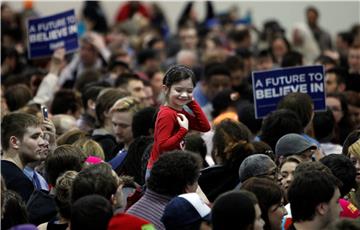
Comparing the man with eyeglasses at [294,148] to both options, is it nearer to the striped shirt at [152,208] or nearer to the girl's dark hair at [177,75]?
the girl's dark hair at [177,75]

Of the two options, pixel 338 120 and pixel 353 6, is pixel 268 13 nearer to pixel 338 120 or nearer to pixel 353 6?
pixel 353 6

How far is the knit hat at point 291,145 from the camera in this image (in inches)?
428

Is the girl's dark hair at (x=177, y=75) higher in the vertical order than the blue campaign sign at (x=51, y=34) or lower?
higher

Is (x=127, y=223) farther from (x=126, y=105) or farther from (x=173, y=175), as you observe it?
(x=126, y=105)

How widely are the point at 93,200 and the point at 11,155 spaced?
→ 8.82ft

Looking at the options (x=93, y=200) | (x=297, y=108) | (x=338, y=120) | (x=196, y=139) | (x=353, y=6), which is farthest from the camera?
(x=353, y=6)

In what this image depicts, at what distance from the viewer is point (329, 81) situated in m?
16.7

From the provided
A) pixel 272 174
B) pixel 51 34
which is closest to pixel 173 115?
pixel 272 174

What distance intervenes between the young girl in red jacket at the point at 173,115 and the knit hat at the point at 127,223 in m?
1.70

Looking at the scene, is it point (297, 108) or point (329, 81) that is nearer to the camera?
point (297, 108)

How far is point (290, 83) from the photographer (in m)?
13.6

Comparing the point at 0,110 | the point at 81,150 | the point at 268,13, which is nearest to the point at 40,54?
the point at 0,110

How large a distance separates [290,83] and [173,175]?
4829 millimetres

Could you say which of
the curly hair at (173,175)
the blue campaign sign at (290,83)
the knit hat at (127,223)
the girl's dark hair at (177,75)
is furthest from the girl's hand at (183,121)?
the blue campaign sign at (290,83)
